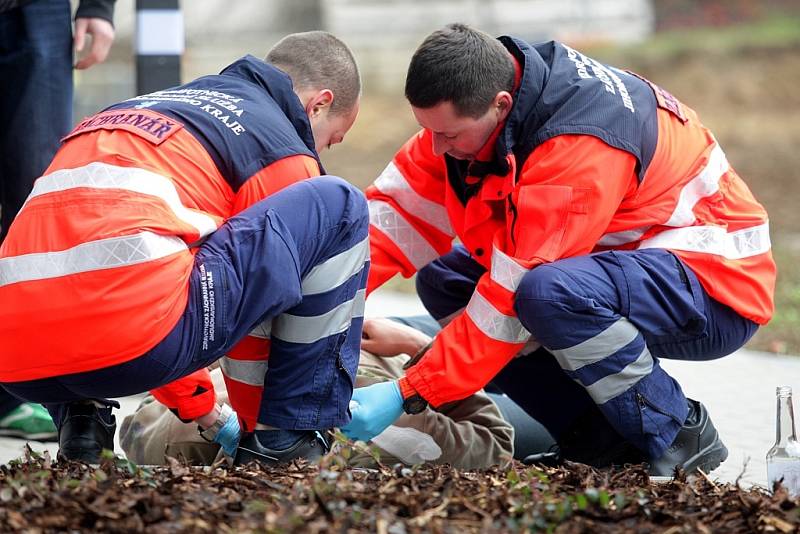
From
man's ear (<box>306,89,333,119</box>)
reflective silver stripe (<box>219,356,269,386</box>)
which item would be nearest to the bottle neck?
reflective silver stripe (<box>219,356,269,386</box>)

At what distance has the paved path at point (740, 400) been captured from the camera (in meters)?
3.94

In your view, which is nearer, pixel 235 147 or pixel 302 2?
pixel 235 147

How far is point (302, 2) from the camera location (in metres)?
23.0

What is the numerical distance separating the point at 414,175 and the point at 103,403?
4.36 ft

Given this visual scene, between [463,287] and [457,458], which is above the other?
[463,287]

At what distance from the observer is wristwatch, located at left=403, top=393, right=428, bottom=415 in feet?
11.3

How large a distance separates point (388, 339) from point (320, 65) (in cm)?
95

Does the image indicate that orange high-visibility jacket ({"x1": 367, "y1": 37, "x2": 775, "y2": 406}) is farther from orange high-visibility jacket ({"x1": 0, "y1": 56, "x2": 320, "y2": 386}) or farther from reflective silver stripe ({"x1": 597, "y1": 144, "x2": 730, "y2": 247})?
orange high-visibility jacket ({"x1": 0, "y1": 56, "x2": 320, "y2": 386})

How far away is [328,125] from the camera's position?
12.1 feet

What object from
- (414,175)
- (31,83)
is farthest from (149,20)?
(414,175)

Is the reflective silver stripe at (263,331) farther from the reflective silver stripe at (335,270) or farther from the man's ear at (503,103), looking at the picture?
the man's ear at (503,103)

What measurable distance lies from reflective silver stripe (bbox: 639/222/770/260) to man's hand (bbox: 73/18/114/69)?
6.95ft

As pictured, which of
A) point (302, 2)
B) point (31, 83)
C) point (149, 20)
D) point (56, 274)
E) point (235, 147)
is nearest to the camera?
point (56, 274)

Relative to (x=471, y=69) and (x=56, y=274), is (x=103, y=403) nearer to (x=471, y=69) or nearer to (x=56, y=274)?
(x=56, y=274)
